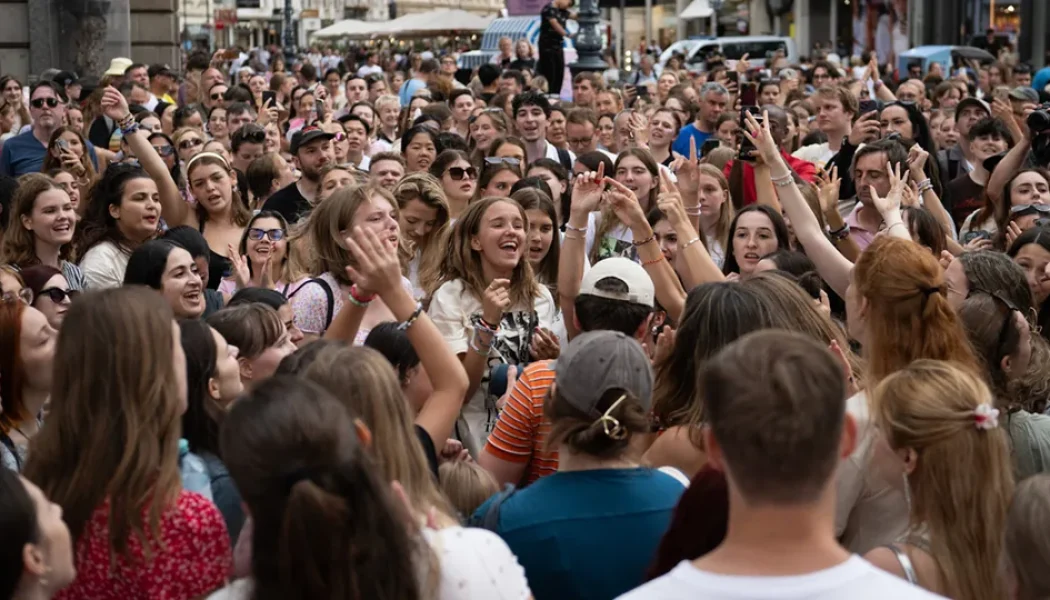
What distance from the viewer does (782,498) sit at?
2.52 metres

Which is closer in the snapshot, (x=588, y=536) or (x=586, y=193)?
(x=588, y=536)

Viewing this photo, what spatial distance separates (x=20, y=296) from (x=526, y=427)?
85.8 inches

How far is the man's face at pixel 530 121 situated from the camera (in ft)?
38.3

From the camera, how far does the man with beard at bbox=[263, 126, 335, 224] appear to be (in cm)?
918

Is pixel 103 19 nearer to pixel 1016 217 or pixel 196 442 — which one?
pixel 1016 217

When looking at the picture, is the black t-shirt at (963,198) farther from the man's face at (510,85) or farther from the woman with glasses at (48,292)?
the man's face at (510,85)

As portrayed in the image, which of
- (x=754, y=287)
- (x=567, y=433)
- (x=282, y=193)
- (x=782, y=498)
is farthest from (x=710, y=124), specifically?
(x=782, y=498)

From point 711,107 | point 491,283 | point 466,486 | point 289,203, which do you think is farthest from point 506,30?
point 466,486

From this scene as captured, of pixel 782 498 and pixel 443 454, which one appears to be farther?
pixel 443 454

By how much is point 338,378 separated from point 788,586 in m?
1.36

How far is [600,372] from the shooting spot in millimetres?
3713

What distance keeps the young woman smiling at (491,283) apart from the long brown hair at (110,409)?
2666 mm

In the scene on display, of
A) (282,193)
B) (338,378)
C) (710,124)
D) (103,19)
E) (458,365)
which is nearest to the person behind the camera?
(338,378)

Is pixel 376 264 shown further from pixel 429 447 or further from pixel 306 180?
pixel 306 180
